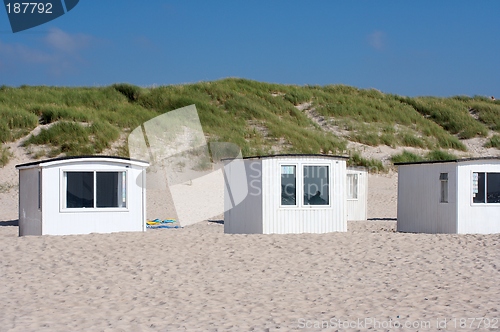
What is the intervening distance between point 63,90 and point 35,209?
29.6 meters

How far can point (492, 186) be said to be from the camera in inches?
696

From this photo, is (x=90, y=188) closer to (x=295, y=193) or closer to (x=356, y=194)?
(x=295, y=193)

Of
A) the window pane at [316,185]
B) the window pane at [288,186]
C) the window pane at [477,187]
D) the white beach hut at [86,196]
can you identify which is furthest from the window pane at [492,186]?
the white beach hut at [86,196]

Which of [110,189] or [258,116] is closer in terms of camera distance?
[110,189]

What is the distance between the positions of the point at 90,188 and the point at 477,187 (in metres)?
9.09

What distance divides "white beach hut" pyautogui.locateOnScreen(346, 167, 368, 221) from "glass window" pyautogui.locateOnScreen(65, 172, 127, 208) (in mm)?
9873

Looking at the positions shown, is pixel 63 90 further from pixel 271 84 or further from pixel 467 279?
pixel 467 279

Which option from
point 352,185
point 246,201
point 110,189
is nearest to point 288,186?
point 246,201

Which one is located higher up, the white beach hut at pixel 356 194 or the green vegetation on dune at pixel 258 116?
the green vegetation on dune at pixel 258 116

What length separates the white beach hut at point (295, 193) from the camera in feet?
55.8

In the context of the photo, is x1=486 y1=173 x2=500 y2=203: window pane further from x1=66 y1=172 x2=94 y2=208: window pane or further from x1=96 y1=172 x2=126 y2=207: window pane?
x1=66 y1=172 x2=94 y2=208: window pane

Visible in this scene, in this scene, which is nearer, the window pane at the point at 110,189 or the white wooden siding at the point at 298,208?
the window pane at the point at 110,189

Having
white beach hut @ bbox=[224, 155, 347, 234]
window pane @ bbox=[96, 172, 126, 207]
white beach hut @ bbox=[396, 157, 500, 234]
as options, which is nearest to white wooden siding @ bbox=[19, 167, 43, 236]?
window pane @ bbox=[96, 172, 126, 207]

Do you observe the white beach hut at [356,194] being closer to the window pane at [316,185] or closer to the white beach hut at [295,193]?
the white beach hut at [295,193]
